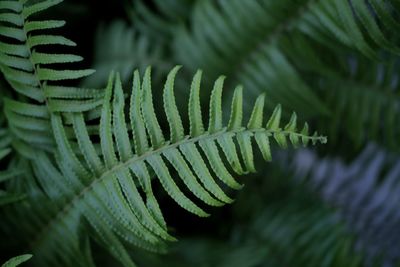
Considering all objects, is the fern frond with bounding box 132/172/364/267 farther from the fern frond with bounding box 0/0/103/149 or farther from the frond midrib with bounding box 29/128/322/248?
the fern frond with bounding box 0/0/103/149

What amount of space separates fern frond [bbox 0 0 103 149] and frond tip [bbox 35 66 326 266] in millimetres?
36

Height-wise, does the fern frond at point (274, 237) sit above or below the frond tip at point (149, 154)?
below

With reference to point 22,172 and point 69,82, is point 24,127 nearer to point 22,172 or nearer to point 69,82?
point 22,172

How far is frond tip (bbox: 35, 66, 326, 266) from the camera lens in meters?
0.76

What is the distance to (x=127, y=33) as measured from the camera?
1.42m

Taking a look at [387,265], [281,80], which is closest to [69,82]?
[281,80]

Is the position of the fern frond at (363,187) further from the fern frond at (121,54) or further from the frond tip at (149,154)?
the frond tip at (149,154)

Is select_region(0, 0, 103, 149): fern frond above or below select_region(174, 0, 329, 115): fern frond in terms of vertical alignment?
above

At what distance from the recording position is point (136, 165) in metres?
0.81

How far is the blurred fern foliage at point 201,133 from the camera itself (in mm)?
800

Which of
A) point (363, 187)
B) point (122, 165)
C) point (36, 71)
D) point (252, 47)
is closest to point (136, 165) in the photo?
point (122, 165)

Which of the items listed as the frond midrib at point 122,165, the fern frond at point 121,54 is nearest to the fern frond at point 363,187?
the fern frond at point 121,54

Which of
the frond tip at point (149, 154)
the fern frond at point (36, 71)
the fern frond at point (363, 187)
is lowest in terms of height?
the fern frond at point (363, 187)

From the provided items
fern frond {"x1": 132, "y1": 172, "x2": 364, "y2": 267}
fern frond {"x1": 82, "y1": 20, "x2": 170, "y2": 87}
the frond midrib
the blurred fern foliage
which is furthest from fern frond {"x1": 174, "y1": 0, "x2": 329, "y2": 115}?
the frond midrib
